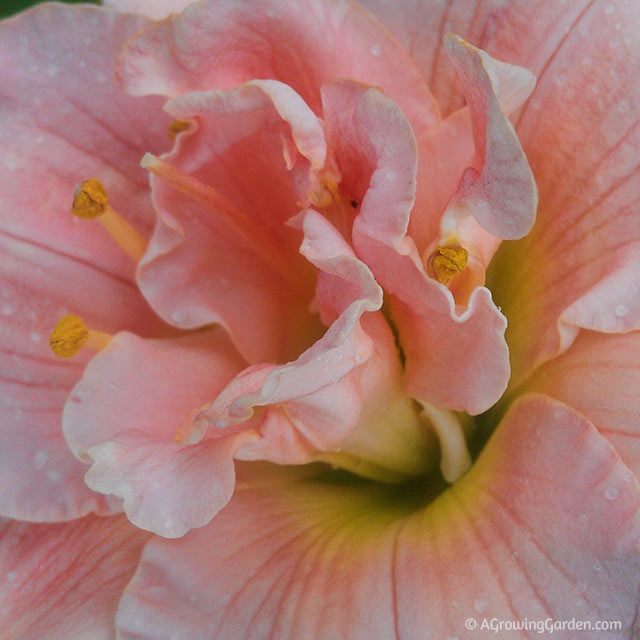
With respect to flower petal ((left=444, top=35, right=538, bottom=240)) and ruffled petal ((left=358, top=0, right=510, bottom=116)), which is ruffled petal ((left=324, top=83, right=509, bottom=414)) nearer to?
flower petal ((left=444, top=35, right=538, bottom=240))

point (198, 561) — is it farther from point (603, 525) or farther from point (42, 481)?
point (603, 525)

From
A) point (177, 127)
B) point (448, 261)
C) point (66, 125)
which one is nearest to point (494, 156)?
point (448, 261)

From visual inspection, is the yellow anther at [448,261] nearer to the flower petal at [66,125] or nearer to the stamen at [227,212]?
the stamen at [227,212]

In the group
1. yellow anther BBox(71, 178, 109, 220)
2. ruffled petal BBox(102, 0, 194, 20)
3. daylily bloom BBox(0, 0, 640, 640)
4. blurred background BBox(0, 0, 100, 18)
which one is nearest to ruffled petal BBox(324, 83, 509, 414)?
daylily bloom BBox(0, 0, 640, 640)

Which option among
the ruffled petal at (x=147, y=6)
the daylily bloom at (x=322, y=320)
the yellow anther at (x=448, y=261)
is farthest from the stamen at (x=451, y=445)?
the ruffled petal at (x=147, y=6)

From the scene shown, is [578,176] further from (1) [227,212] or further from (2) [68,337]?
(2) [68,337]

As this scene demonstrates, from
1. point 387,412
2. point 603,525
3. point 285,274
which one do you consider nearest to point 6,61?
point 285,274
